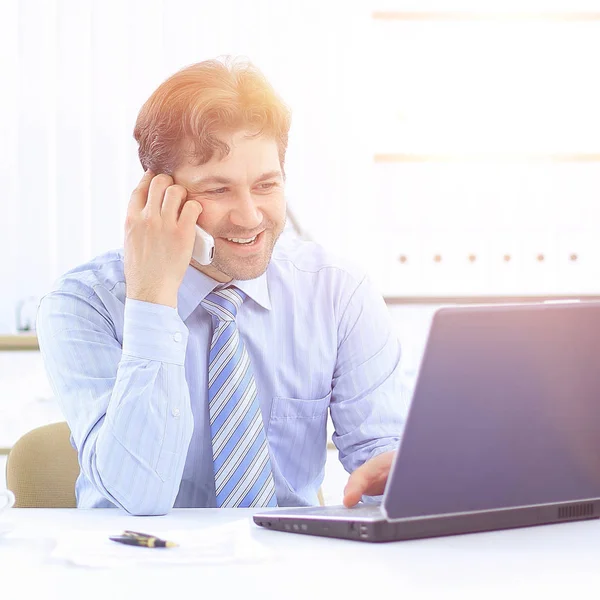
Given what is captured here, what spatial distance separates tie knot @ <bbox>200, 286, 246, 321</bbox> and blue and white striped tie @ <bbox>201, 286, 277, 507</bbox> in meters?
0.04

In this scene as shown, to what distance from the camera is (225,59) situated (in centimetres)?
167

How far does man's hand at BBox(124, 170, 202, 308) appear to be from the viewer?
4.41ft

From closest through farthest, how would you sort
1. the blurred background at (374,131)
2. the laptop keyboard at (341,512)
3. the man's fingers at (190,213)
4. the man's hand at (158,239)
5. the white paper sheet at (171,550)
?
the white paper sheet at (171,550)
the laptop keyboard at (341,512)
the man's hand at (158,239)
the man's fingers at (190,213)
the blurred background at (374,131)

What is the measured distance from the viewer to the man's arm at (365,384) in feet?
4.96

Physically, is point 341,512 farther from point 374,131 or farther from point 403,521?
point 374,131

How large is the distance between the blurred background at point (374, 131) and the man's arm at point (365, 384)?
55.6 inches

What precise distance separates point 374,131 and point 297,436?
1.82 metres

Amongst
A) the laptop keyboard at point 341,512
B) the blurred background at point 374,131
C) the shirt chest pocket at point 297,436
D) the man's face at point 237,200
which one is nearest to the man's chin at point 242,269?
the man's face at point 237,200

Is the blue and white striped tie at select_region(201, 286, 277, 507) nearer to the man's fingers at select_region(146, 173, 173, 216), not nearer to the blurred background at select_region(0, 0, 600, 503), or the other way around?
the man's fingers at select_region(146, 173, 173, 216)

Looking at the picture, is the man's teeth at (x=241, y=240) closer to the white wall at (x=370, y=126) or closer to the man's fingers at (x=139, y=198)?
the man's fingers at (x=139, y=198)

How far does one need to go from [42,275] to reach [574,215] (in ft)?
6.23

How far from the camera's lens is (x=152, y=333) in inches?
50.9

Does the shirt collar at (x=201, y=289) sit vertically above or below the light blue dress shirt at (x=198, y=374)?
above

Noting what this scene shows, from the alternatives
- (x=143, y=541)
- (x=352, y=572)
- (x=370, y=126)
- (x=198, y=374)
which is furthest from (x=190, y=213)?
(x=370, y=126)
